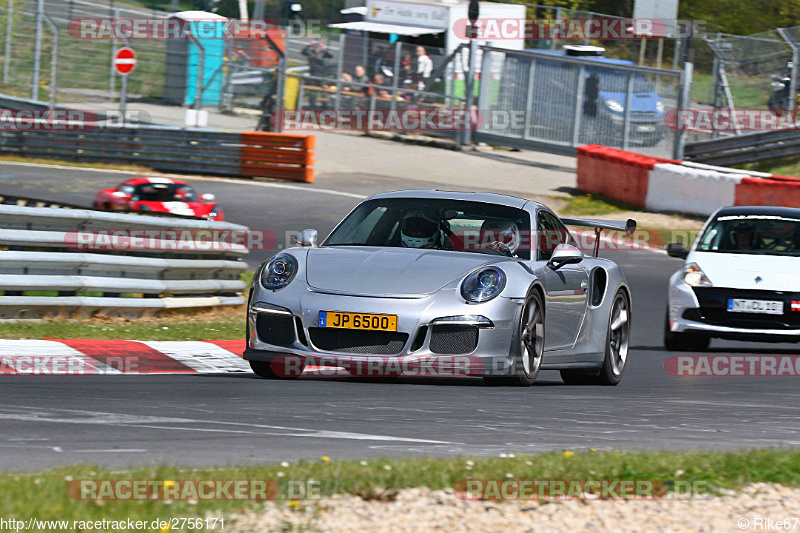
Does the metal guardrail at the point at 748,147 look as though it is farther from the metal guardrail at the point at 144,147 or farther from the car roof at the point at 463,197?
the car roof at the point at 463,197

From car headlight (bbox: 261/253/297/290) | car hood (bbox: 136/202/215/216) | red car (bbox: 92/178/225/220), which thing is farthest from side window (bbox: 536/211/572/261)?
car hood (bbox: 136/202/215/216)

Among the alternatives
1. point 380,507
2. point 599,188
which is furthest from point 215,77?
point 380,507

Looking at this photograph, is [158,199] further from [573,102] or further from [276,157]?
[573,102]

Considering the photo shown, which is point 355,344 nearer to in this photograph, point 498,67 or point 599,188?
point 599,188

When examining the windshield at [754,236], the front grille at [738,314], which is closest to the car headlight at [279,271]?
the front grille at [738,314]

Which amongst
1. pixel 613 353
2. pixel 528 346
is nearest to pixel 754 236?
pixel 613 353

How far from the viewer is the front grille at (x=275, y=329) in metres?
7.44

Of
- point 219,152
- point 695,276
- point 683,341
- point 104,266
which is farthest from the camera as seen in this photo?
point 219,152

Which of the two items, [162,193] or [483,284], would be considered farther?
[162,193]

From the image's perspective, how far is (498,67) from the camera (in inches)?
1186

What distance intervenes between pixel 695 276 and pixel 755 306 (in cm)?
64

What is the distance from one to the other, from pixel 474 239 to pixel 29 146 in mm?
20896

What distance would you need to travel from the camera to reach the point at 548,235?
874 centimetres

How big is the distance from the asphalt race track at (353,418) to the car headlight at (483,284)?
559 millimetres
